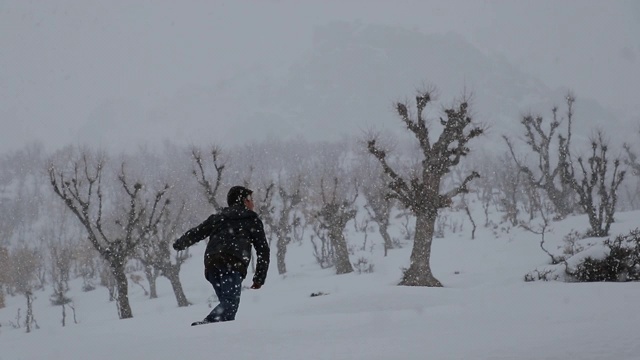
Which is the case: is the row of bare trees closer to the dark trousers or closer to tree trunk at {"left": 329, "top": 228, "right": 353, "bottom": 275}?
tree trunk at {"left": 329, "top": 228, "right": 353, "bottom": 275}

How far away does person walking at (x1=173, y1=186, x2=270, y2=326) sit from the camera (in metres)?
4.05

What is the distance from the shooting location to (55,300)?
2597 cm

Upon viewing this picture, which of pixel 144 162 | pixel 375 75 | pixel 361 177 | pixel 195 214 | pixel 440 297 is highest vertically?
pixel 375 75

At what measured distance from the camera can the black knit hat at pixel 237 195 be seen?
4504 millimetres

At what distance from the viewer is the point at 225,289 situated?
13.3 feet

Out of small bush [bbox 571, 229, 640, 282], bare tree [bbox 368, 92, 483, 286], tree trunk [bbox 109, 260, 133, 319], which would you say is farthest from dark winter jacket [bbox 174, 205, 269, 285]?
tree trunk [bbox 109, 260, 133, 319]

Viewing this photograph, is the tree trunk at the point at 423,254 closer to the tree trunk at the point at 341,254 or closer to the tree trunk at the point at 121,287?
the tree trunk at the point at 341,254

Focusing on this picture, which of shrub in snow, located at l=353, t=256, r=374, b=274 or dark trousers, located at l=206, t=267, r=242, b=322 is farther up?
dark trousers, located at l=206, t=267, r=242, b=322

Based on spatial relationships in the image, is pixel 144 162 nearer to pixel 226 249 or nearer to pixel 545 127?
pixel 226 249

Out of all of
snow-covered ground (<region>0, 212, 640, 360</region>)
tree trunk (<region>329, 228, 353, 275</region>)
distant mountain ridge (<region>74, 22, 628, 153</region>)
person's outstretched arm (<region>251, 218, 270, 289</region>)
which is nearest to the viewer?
snow-covered ground (<region>0, 212, 640, 360</region>)

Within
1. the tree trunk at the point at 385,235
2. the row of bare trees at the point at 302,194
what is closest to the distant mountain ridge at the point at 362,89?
the row of bare trees at the point at 302,194

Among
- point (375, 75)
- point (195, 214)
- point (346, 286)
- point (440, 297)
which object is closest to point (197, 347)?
point (440, 297)

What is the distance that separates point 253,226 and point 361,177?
39.8m

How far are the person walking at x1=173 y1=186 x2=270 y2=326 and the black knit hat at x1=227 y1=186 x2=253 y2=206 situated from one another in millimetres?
81
